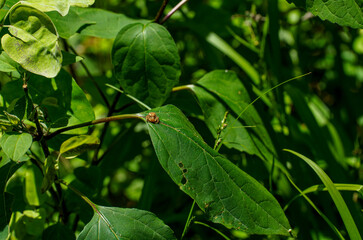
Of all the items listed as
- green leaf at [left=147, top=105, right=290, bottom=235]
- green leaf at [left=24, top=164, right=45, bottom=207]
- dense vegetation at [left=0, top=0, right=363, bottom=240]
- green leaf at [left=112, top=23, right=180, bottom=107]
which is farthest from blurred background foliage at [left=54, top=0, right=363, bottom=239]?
green leaf at [left=147, top=105, right=290, bottom=235]

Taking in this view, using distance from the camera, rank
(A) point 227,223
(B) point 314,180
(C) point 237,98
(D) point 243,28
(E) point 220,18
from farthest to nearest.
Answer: (D) point 243,28, (E) point 220,18, (B) point 314,180, (C) point 237,98, (A) point 227,223

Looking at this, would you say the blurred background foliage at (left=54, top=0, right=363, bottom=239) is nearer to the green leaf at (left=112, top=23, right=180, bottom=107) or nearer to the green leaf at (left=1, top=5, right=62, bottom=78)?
the green leaf at (left=112, top=23, right=180, bottom=107)

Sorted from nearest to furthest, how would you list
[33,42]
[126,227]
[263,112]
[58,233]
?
[33,42] → [126,227] → [58,233] → [263,112]

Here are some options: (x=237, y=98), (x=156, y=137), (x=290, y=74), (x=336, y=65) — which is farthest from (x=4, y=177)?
(x=336, y=65)

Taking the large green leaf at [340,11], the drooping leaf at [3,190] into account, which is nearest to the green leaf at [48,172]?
the drooping leaf at [3,190]

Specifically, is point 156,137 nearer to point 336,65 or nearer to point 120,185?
point 120,185

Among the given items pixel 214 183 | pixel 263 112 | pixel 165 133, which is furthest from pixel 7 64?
pixel 263 112

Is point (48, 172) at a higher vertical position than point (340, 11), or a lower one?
lower

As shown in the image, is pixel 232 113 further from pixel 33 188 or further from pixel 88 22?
pixel 33 188
